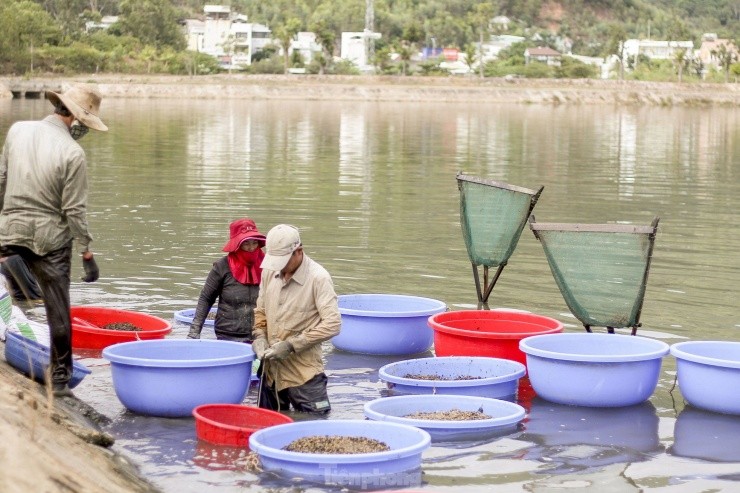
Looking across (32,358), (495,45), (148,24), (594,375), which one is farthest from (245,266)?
(495,45)

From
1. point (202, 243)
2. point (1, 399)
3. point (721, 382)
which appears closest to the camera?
point (1, 399)

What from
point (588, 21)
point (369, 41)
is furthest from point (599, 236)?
point (588, 21)

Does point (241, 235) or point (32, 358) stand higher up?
point (241, 235)

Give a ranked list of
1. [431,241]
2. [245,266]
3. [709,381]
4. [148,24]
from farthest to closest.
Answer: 1. [148,24]
2. [431,241]
3. [245,266]
4. [709,381]

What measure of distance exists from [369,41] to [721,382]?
122331 mm

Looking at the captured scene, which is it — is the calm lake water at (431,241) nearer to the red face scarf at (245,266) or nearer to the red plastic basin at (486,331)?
the red plastic basin at (486,331)

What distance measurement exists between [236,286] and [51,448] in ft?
10.8

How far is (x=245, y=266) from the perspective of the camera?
8.52m

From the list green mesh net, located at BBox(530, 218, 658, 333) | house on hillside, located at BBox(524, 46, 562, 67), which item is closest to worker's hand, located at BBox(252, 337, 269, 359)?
green mesh net, located at BBox(530, 218, 658, 333)

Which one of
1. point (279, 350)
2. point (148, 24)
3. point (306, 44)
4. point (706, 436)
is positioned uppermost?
point (148, 24)

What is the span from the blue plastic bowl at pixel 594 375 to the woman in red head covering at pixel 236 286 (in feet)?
6.57

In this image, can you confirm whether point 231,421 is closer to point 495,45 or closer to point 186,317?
point 186,317

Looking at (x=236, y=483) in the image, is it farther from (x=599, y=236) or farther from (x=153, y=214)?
(x=153, y=214)

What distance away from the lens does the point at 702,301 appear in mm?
12156
